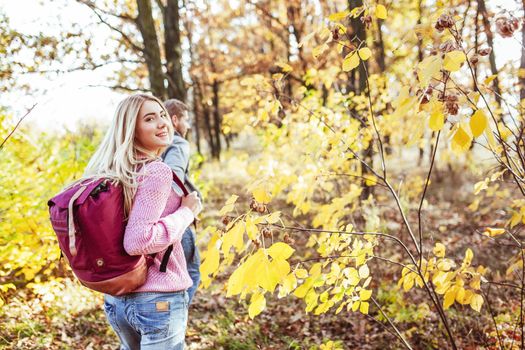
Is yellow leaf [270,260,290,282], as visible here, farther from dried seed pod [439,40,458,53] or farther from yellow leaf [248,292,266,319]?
dried seed pod [439,40,458,53]

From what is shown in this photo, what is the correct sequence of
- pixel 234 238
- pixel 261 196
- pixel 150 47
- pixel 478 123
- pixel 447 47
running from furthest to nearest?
pixel 150 47, pixel 261 196, pixel 234 238, pixel 447 47, pixel 478 123

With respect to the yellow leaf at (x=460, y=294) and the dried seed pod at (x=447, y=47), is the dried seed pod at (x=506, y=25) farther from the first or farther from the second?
the yellow leaf at (x=460, y=294)

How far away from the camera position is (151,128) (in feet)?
5.34

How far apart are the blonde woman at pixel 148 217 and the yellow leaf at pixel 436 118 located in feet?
3.06

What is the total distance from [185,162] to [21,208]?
173cm

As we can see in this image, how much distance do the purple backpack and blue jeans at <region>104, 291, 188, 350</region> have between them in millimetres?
92

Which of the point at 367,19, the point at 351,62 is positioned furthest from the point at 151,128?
the point at 367,19

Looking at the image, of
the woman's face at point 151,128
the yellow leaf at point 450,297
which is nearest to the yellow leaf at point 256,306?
the woman's face at point 151,128

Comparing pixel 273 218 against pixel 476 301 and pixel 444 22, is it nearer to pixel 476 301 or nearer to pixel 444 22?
pixel 444 22

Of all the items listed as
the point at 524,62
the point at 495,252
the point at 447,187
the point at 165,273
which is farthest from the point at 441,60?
the point at 447,187

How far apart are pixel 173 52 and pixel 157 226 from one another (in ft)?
17.0

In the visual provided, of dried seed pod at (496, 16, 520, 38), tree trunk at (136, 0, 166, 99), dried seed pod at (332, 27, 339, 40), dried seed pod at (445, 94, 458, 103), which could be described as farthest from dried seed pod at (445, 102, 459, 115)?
tree trunk at (136, 0, 166, 99)

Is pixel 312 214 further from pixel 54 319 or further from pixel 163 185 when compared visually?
pixel 163 185

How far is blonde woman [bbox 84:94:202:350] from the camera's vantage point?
1.40 m
